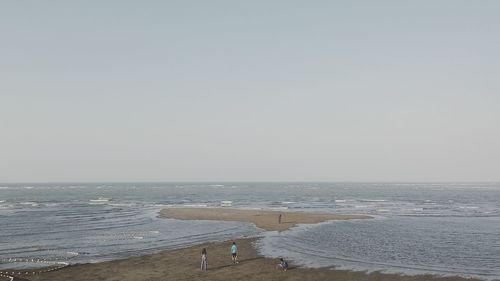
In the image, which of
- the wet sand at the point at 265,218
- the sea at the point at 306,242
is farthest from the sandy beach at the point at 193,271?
the wet sand at the point at 265,218

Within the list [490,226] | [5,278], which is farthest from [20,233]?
[490,226]

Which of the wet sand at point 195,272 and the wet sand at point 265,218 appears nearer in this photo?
the wet sand at point 195,272

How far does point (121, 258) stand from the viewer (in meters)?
36.2

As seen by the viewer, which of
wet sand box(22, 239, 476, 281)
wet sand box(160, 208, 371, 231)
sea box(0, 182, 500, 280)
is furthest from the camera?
wet sand box(160, 208, 371, 231)

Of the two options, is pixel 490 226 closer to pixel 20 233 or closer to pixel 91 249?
pixel 91 249

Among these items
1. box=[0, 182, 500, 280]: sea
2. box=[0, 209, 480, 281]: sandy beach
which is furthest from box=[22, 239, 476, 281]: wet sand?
box=[0, 182, 500, 280]: sea

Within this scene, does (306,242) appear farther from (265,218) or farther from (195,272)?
(265,218)

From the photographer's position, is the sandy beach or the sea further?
the sea

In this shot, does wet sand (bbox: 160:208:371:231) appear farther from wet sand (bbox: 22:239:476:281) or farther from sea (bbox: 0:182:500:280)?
wet sand (bbox: 22:239:476:281)

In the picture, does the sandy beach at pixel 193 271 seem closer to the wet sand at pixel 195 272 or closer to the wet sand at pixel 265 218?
the wet sand at pixel 195 272

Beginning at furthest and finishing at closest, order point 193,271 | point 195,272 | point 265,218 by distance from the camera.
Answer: point 265,218, point 193,271, point 195,272

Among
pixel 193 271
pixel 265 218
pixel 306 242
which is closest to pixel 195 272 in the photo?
pixel 193 271

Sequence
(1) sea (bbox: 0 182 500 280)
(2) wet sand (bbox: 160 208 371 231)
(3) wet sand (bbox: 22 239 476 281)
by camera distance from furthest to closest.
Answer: (2) wet sand (bbox: 160 208 371 231)
(1) sea (bbox: 0 182 500 280)
(3) wet sand (bbox: 22 239 476 281)

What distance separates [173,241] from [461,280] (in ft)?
95.3
